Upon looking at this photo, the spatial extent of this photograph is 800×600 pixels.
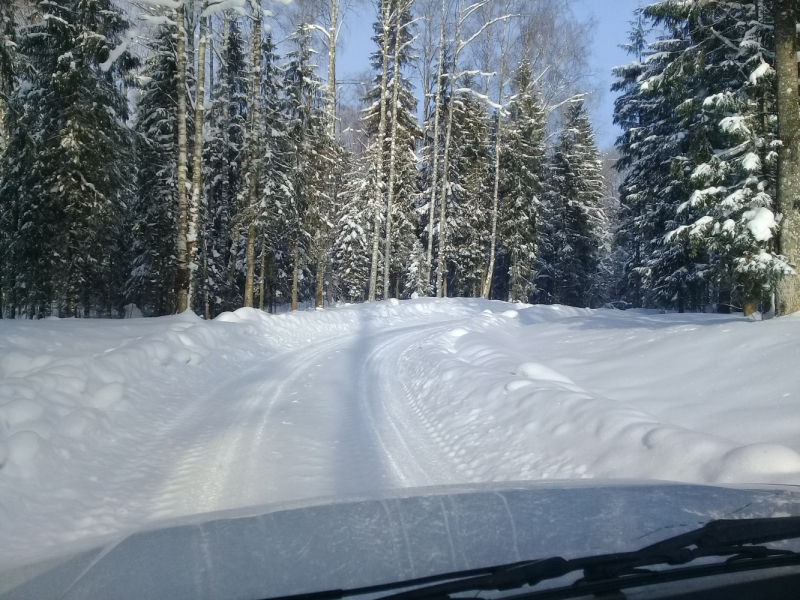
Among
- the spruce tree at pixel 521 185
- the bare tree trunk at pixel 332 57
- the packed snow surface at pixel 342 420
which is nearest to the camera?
the packed snow surface at pixel 342 420

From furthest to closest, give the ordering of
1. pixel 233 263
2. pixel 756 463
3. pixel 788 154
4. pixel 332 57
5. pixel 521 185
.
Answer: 1. pixel 521 185
2. pixel 233 263
3. pixel 332 57
4. pixel 788 154
5. pixel 756 463

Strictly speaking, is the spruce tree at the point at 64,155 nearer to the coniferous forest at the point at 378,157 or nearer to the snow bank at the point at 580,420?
the coniferous forest at the point at 378,157

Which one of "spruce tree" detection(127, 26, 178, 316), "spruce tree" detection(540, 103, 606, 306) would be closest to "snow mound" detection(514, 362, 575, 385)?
"spruce tree" detection(127, 26, 178, 316)

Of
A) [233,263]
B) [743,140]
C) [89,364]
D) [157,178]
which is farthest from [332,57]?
[89,364]

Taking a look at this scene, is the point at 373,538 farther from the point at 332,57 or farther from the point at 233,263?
the point at 233,263

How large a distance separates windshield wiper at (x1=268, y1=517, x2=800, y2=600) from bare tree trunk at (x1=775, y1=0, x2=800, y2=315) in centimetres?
932

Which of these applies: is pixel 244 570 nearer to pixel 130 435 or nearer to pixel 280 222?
pixel 130 435

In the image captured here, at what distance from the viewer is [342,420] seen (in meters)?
7.40

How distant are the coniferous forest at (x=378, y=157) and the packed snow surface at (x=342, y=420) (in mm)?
3868

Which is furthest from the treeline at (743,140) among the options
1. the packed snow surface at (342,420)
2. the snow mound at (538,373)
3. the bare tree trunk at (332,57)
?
the bare tree trunk at (332,57)

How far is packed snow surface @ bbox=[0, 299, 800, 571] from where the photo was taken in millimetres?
4691

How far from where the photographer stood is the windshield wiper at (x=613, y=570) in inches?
79.4

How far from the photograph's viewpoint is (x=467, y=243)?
3969 centimetres

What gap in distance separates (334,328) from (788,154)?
13311mm
